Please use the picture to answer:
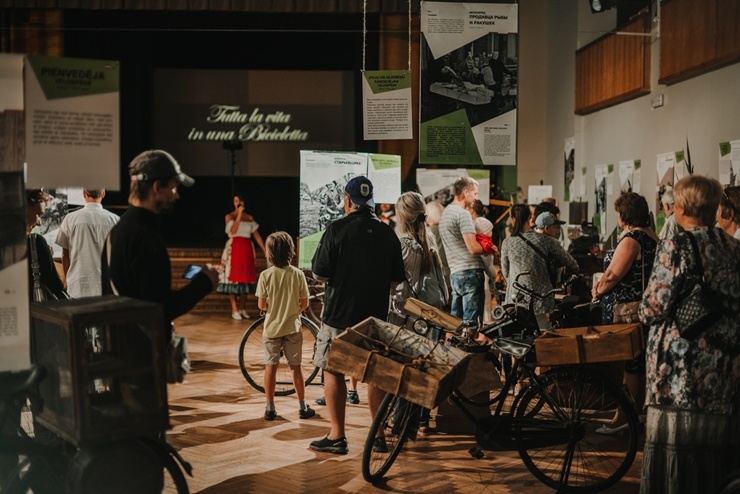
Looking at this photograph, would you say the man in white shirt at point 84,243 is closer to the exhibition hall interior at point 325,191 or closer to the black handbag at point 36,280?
the exhibition hall interior at point 325,191

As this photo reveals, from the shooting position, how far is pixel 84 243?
5809mm

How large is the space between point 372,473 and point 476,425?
630mm

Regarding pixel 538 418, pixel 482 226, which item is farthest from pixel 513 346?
pixel 482 226

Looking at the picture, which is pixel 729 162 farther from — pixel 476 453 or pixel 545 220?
pixel 476 453

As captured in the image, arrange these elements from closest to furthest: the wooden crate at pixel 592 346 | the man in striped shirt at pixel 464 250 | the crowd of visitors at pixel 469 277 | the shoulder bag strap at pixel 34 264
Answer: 1. the crowd of visitors at pixel 469 277
2. the wooden crate at pixel 592 346
3. the shoulder bag strap at pixel 34 264
4. the man in striped shirt at pixel 464 250

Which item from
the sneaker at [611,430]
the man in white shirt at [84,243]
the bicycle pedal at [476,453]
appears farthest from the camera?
the man in white shirt at [84,243]

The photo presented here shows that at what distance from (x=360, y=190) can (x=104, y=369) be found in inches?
90.8

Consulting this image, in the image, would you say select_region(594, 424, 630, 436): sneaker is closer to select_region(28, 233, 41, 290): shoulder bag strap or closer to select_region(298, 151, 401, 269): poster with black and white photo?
select_region(298, 151, 401, 269): poster with black and white photo

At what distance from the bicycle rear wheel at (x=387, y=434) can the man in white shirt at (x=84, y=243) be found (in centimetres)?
231

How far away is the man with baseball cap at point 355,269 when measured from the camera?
16.2ft

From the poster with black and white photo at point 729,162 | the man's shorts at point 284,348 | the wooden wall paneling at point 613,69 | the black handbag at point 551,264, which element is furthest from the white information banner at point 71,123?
the wooden wall paneling at point 613,69

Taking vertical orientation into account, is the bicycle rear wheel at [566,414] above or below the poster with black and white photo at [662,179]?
below

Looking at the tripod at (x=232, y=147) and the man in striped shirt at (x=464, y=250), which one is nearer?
the man in striped shirt at (x=464, y=250)

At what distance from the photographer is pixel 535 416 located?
4578 millimetres
